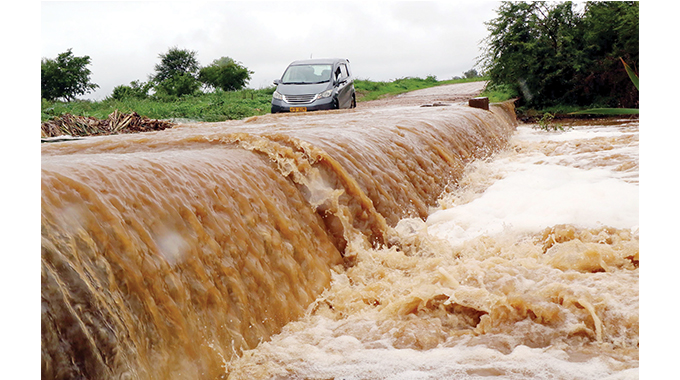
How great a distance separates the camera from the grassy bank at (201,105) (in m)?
15.6

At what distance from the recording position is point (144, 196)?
259 centimetres

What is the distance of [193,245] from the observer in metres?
2.56

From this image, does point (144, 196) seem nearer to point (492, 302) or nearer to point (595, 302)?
point (492, 302)

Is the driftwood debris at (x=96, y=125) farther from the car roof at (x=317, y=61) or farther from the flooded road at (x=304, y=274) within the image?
the flooded road at (x=304, y=274)

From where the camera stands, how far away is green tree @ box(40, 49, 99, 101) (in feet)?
95.9

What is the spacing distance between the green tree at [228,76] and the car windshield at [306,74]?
18082mm

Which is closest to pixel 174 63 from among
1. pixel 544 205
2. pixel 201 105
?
pixel 201 105

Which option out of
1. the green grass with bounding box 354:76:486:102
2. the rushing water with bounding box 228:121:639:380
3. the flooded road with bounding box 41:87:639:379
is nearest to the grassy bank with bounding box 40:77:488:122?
the green grass with bounding box 354:76:486:102

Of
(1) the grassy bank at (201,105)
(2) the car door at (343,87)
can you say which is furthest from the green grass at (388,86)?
(2) the car door at (343,87)

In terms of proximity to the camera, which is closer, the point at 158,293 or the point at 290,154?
the point at 158,293

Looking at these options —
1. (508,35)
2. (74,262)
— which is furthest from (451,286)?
(508,35)

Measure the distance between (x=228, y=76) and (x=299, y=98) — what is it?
→ 63.6 ft

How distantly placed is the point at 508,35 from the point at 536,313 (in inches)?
652

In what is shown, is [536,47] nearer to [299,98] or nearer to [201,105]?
[299,98]
